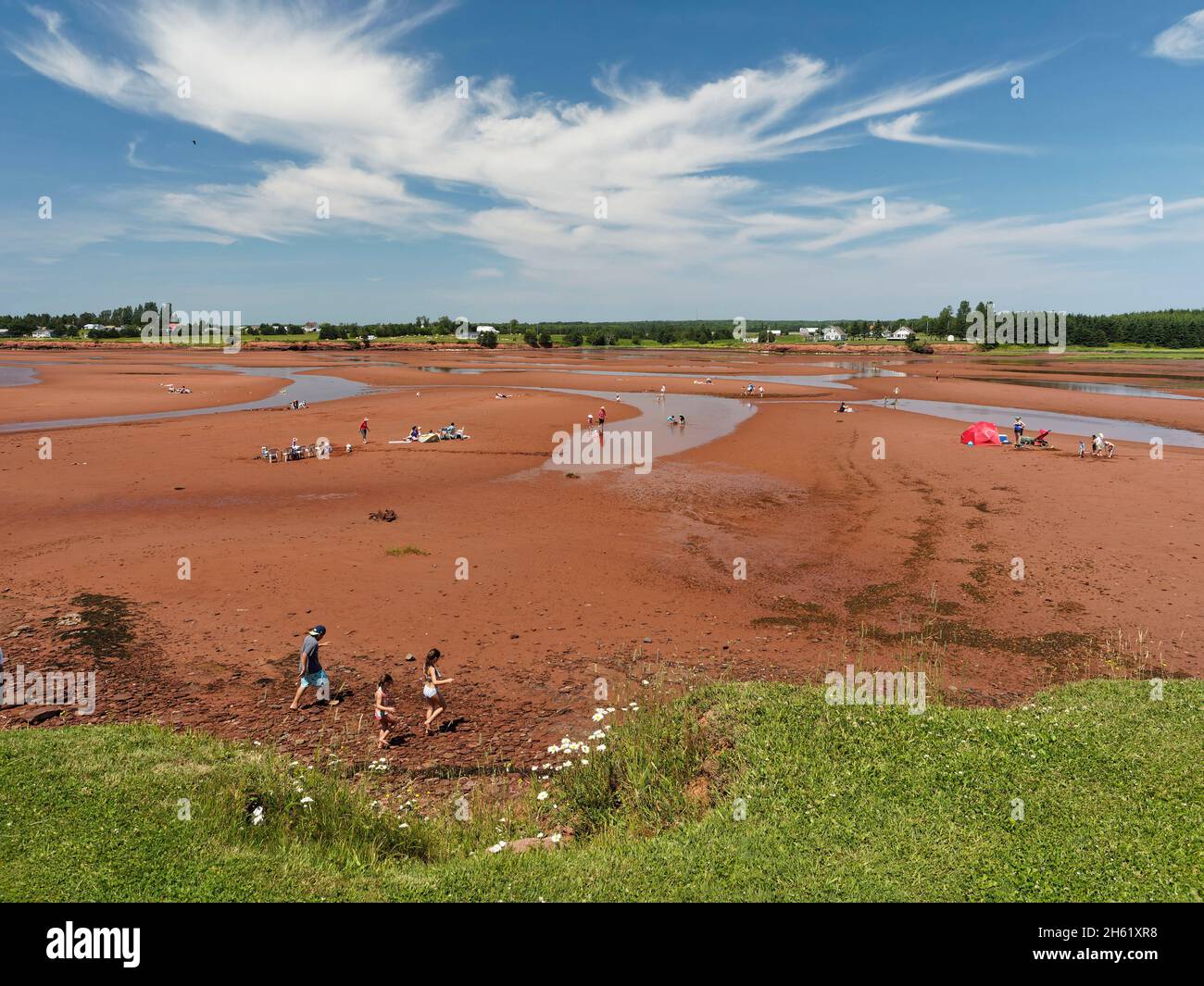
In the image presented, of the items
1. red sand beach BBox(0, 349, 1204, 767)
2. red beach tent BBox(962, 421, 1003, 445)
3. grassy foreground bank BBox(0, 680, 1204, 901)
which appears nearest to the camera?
grassy foreground bank BBox(0, 680, 1204, 901)

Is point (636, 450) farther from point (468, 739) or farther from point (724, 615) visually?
point (468, 739)

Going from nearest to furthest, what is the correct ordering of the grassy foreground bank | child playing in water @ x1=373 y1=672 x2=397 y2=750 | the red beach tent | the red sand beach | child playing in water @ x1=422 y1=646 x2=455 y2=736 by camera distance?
1. the grassy foreground bank
2. child playing in water @ x1=373 y1=672 x2=397 y2=750
3. child playing in water @ x1=422 y1=646 x2=455 y2=736
4. the red sand beach
5. the red beach tent

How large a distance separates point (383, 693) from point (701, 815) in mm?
6092

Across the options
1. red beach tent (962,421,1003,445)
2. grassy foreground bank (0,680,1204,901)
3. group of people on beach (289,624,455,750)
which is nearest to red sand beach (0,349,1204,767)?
group of people on beach (289,624,455,750)

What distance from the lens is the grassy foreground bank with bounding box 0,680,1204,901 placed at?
286 inches

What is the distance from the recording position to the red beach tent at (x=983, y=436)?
4094 cm

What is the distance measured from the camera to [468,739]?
12.5 metres

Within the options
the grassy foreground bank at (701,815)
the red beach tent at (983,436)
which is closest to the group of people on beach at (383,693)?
the grassy foreground bank at (701,815)

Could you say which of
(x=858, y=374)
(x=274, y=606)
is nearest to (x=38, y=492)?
(x=274, y=606)

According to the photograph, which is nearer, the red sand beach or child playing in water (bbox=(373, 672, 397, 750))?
child playing in water (bbox=(373, 672, 397, 750))

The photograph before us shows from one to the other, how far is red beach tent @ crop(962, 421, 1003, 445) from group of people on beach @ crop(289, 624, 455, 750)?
38591mm

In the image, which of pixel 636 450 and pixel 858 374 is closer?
pixel 636 450

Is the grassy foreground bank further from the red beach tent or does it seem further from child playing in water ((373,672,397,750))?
the red beach tent
